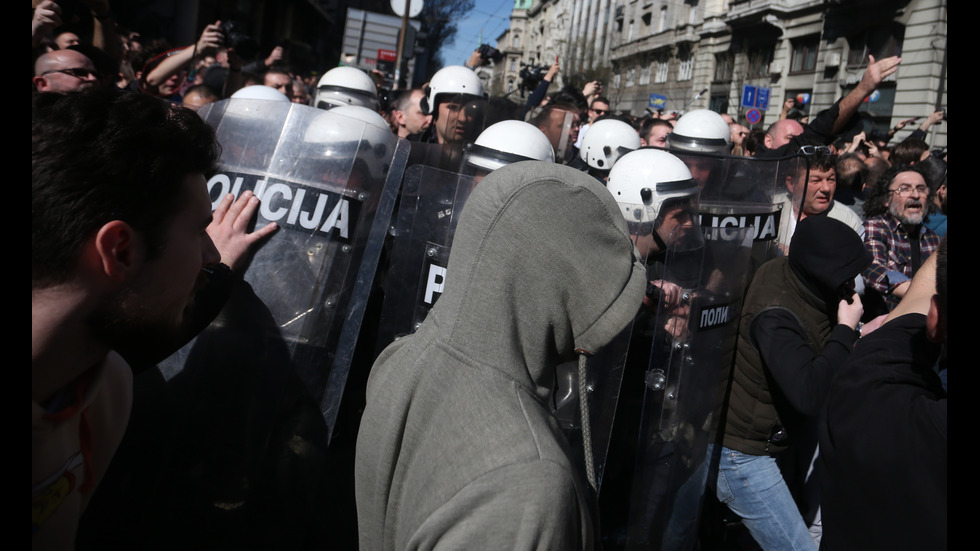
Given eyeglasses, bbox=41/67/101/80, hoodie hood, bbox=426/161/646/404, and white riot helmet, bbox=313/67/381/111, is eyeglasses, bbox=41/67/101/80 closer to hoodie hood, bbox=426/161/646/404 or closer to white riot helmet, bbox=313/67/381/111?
white riot helmet, bbox=313/67/381/111

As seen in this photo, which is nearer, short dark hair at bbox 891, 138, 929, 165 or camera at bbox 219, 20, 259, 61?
camera at bbox 219, 20, 259, 61

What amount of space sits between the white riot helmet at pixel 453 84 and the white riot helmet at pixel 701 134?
4.84 feet

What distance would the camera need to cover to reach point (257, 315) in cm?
230

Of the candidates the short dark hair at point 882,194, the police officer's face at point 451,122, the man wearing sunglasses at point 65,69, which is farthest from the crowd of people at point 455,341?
the short dark hair at point 882,194

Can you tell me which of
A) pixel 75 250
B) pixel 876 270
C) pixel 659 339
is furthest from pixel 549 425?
pixel 876 270

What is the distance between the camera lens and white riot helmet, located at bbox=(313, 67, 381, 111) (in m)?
4.71

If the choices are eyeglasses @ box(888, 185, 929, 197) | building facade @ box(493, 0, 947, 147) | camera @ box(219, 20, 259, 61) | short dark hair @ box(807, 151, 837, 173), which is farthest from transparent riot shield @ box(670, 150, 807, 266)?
building facade @ box(493, 0, 947, 147)

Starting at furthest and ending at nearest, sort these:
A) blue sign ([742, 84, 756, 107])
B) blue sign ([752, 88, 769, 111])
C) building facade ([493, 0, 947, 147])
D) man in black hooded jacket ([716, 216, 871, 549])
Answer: building facade ([493, 0, 947, 147])
blue sign ([752, 88, 769, 111])
blue sign ([742, 84, 756, 107])
man in black hooded jacket ([716, 216, 871, 549])

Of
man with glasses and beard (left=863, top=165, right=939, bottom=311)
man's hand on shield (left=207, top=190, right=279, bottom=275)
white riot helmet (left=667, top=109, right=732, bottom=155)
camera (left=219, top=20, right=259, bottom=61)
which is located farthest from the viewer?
camera (left=219, top=20, right=259, bottom=61)

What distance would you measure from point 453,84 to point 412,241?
8.93ft

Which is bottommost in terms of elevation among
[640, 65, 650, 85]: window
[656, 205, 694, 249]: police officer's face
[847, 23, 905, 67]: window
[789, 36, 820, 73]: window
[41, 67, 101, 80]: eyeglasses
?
[656, 205, 694, 249]: police officer's face

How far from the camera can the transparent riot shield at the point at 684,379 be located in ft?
8.16

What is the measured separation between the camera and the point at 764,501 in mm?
2814

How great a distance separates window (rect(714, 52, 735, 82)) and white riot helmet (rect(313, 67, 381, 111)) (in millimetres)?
32288
